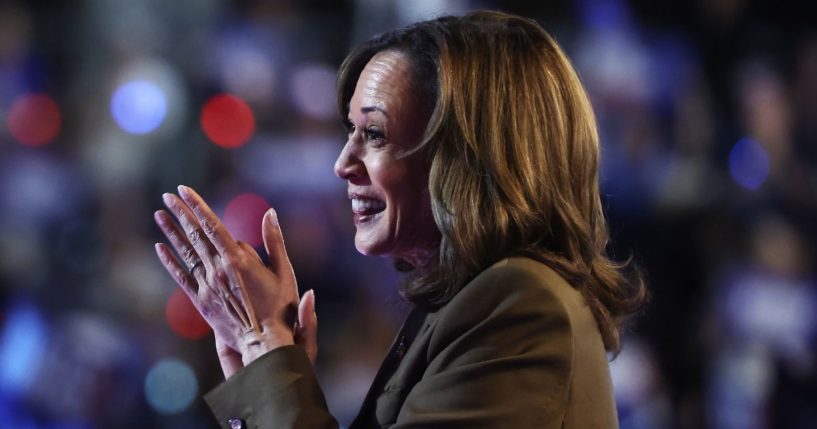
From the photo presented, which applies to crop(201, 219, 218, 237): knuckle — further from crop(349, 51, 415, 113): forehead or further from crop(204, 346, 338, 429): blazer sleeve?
crop(349, 51, 415, 113): forehead

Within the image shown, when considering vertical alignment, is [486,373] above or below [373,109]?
below

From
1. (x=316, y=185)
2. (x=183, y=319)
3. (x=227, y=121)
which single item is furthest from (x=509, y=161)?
(x=227, y=121)

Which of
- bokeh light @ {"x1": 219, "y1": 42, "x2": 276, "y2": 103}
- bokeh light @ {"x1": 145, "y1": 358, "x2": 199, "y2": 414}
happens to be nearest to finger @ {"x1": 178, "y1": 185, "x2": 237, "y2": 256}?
bokeh light @ {"x1": 145, "y1": 358, "x2": 199, "y2": 414}

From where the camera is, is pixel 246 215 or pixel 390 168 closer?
pixel 390 168

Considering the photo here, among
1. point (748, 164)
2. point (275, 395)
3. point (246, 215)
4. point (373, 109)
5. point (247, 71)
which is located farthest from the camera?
point (748, 164)

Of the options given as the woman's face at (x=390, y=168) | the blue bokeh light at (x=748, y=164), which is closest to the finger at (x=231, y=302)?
the woman's face at (x=390, y=168)

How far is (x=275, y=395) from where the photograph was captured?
1547mm

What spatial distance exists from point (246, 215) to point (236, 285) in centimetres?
273

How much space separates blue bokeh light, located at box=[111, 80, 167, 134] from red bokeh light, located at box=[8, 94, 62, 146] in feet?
0.86

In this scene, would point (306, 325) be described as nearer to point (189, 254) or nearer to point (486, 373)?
point (189, 254)

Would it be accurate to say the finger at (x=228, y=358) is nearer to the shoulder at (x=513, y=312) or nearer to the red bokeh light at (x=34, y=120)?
the shoulder at (x=513, y=312)

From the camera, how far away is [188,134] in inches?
180

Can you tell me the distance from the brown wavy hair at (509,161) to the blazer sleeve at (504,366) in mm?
92

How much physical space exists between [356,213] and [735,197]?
3441mm
